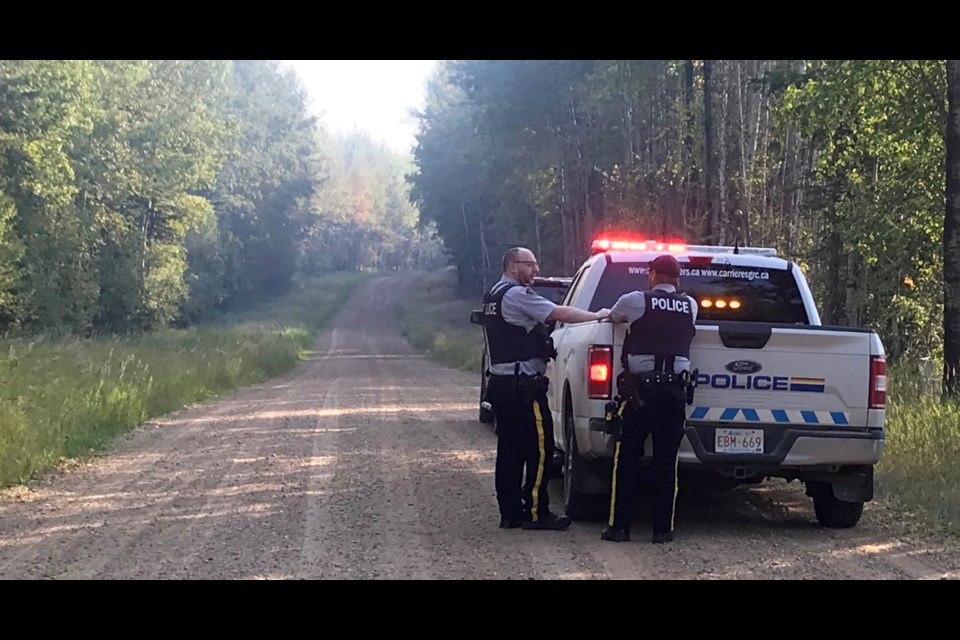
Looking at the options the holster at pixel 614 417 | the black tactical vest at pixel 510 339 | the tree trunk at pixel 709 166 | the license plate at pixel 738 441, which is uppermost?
the tree trunk at pixel 709 166

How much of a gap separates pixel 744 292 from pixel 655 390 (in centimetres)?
203

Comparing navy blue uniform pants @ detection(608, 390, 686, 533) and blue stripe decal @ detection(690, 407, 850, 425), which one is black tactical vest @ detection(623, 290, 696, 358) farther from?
blue stripe decal @ detection(690, 407, 850, 425)

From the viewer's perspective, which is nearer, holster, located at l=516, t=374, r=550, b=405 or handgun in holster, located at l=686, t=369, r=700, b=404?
handgun in holster, located at l=686, t=369, r=700, b=404

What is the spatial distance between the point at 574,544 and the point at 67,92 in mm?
31271

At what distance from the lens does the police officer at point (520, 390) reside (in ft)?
27.7

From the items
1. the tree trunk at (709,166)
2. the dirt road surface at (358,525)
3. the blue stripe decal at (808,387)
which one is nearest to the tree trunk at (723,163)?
the tree trunk at (709,166)

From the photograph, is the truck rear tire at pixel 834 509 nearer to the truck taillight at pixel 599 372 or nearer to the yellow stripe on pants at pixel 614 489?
the yellow stripe on pants at pixel 614 489

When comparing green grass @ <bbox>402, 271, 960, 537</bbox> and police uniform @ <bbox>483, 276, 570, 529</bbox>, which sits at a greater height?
police uniform @ <bbox>483, 276, 570, 529</bbox>

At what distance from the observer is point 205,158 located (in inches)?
1873

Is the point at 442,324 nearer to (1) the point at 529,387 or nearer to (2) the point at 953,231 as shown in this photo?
(2) the point at 953,231

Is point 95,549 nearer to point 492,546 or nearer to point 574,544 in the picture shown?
point 492,546

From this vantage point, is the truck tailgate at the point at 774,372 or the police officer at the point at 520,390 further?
the police officer at the point at 520,390

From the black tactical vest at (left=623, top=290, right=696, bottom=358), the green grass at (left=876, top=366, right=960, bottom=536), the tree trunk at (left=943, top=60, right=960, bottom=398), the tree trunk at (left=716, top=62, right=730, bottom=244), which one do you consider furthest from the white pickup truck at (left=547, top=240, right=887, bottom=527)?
the tree trunk at (left=716, top=62, right=730, bottom=244)

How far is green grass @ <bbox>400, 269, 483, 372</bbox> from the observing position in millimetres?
35444
